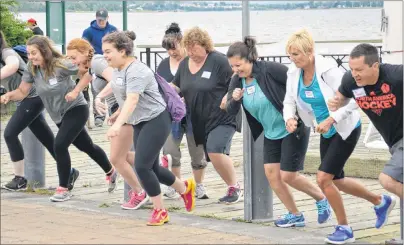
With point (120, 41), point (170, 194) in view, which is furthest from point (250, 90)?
point (170, 194)

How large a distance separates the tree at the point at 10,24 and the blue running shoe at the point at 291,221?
2.91 m

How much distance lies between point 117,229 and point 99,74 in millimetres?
1974

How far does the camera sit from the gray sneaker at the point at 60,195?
9.86 meters

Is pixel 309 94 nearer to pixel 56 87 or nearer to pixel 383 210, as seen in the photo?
pixel 383 210

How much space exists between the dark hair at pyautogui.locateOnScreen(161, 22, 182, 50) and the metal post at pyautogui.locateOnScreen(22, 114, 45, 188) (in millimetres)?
1869

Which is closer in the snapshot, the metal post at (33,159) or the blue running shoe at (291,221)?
the blue running shoe at (291,221)

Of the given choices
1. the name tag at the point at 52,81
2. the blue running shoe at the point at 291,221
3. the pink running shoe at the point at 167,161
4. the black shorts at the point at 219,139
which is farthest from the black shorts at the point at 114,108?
the blue running shoe at the point at 291,221

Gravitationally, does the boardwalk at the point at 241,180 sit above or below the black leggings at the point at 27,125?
below

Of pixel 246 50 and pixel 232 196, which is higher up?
pixel 246 50

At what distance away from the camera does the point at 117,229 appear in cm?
815

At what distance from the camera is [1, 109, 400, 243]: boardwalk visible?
8.30 metres

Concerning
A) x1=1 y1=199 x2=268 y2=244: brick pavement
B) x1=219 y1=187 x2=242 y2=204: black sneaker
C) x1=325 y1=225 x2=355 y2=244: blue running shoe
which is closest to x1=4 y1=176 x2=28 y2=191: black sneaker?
x1=1 y1=199 x2=268 y2=244: brick pavement

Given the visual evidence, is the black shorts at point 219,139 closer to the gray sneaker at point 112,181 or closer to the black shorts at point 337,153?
the gray sneaker at point 112,181

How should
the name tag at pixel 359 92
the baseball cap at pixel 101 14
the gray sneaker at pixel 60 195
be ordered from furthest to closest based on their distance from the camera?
the baseball cap at pixel 101 14 → the gray sneaker at pixel 60 195 → the name tag at pixel 359 92
